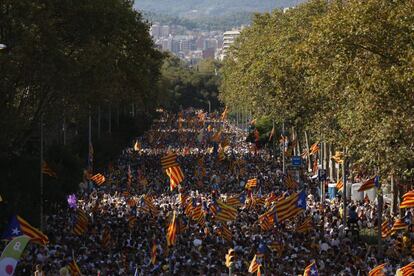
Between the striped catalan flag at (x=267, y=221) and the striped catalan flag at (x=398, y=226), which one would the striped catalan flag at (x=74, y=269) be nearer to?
the striped catalan flag at (x=267, y=221)

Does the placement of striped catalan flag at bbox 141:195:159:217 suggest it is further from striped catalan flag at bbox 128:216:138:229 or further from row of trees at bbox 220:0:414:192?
row of trees at bbox 220:0:414:192

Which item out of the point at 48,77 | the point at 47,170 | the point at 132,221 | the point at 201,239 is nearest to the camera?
the point at 201,239

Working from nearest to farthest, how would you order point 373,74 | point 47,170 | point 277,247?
point 373,74 → point 277,247 → point 47,170

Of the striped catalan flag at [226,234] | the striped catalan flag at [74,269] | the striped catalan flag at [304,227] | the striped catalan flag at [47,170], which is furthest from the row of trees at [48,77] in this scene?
the striped catalan flag at [304,227]

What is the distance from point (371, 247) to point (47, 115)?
653 inches

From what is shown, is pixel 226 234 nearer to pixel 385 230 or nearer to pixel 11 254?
pixel 385 230

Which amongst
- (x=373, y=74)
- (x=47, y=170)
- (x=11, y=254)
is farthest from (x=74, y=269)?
(x=47, y=170)

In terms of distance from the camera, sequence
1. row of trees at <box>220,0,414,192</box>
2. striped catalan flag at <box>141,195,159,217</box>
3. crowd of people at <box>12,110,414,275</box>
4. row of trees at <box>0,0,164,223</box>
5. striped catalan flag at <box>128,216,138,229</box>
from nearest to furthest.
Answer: row of trees at <box>220,0,414,192</box> < crowd of people at <box>12,110,414,275</box> < row of trees at <box>0,0,164,223</box> < striped catalan flag at <box>128,216,138,229</box> < striped catalan flag at <box>141,195,159,217</box>

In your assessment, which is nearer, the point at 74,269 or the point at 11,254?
the point at 11,254

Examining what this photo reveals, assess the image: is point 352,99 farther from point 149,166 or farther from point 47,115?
point 149,166

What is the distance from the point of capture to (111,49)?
4106 centimetres

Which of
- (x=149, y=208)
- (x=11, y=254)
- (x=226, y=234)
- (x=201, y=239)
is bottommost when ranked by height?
(x=149, y=208)

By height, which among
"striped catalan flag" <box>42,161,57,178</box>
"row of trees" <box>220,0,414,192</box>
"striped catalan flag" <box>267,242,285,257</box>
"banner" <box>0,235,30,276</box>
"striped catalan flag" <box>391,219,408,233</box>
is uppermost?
"row of trees" <box>220,0,414,192</box>

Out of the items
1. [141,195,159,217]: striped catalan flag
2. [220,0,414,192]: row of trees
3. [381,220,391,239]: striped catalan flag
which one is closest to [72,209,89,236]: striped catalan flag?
[141,195,159,217]: striped catalan flag
